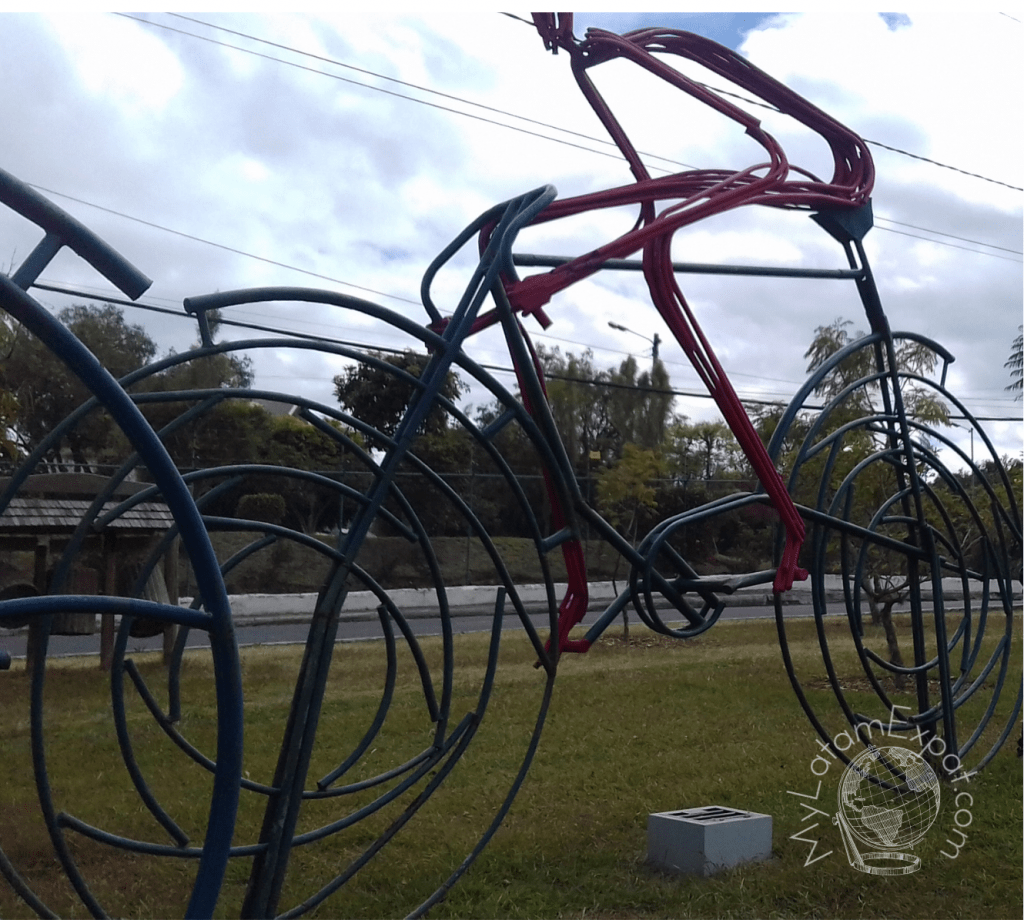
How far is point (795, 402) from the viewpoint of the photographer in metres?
4.24

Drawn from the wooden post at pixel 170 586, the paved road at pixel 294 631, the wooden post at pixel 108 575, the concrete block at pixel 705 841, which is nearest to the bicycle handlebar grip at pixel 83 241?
the concrete block at pixel 705 841

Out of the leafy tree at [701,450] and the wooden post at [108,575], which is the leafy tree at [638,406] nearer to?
the leafy tree at [701,450]

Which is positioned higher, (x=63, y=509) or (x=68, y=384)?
(x=68, y=384)

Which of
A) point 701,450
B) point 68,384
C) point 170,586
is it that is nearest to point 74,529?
point 170,586

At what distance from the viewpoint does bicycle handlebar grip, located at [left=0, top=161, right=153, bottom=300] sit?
63.2 inches

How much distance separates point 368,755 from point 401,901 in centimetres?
256

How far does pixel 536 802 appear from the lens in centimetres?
529

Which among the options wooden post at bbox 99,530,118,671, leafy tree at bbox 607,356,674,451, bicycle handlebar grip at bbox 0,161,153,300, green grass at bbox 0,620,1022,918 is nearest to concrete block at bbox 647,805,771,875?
green grass at bbox 0,620,1022,918

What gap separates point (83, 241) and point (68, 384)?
19617 mm

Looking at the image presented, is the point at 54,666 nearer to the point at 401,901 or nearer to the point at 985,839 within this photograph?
the point at 401,901

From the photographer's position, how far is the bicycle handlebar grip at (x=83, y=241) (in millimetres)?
1605

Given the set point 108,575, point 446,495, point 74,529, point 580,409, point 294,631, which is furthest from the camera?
point 580,409

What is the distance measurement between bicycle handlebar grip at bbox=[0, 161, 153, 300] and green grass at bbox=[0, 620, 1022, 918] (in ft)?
9.51

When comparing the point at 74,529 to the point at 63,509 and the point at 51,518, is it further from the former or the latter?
the point at 63,509
